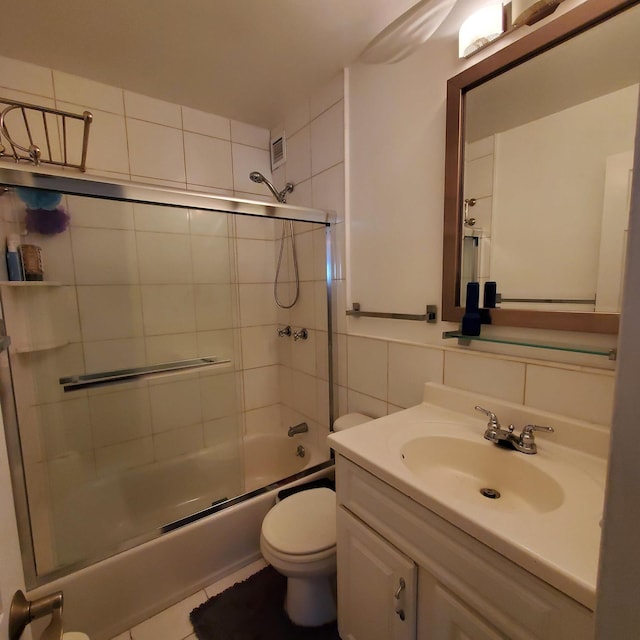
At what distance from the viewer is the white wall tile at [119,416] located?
5.25 ft

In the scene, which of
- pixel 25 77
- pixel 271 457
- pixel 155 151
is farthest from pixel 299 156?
pixel 271 457

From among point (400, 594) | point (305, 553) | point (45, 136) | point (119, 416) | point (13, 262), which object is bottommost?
point (305, 553)

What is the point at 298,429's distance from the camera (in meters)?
2.08

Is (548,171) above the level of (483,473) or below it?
above

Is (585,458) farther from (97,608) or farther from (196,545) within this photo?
(97,608)

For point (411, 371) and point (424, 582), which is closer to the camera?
point (424, 582)

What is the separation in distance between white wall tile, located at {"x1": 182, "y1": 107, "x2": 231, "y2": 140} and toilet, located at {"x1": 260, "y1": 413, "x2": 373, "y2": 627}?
205cm

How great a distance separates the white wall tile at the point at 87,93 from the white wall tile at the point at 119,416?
146 centimetres

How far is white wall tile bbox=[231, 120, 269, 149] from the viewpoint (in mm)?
2006

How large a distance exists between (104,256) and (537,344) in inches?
75.1

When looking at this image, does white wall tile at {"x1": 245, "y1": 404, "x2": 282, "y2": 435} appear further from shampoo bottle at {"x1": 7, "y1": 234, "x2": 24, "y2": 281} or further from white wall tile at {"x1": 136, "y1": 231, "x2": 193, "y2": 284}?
shampoo bottle at {"x1": 7, "y1": 234, "x2": 24, "y2": 281}

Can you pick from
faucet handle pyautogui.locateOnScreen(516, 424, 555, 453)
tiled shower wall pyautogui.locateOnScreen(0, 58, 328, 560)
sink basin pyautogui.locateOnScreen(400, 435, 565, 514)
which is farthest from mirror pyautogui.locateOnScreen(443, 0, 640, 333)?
tiled shower wall pyautogui.locateOnScreen(0, 58, 328, 560)

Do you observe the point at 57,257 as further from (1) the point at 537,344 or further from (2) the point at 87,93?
(1) the point at 537,344

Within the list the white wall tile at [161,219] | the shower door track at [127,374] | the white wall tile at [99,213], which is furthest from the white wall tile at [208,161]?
the shower door track at [127,374]
